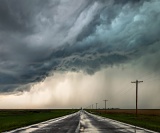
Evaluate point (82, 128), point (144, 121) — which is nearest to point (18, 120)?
point (144, 121)

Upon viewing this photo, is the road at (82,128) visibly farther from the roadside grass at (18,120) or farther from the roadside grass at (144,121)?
the roadside grass at (18,120)

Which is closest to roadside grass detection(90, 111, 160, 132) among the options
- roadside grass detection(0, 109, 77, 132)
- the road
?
the road

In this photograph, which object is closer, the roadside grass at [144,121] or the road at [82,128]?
the road at [82,128]

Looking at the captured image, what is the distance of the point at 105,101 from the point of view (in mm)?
167875

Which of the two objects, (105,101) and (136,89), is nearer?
(136,89)

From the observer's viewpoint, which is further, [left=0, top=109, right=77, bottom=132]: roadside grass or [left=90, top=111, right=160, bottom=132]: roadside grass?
[left=0, top=109, right=77, bottom=132]: roadside grass

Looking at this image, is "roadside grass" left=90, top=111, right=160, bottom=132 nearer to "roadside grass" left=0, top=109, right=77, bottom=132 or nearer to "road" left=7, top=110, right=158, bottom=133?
"road" left=7, top=110, right=158, bottom=133

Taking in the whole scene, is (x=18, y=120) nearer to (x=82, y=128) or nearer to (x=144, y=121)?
(x=144, y=121)

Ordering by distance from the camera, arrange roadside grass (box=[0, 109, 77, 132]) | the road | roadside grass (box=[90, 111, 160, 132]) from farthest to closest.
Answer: roadside grass (box=[0, 109, 77, 132])
roadside grass (box=[90, 111, 160, 132])
the road

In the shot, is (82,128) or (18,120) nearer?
(82,128)

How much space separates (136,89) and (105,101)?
317 ft

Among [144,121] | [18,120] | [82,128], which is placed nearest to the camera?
[82,128]

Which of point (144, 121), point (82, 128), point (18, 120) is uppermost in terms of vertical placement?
point (82, 128)

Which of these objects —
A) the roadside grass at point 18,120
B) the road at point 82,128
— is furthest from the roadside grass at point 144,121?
the roadside grass at point 18,120
